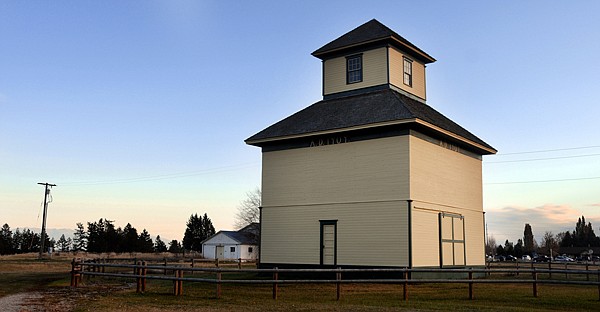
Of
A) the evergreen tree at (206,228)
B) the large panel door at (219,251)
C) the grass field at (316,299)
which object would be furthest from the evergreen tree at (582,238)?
the grass field at (316,299)

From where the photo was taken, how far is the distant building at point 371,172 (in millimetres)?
26922

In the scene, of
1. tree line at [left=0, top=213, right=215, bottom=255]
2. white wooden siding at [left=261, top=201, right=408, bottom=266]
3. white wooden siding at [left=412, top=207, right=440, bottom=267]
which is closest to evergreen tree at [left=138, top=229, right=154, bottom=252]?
tree line at [left=0, top=213, right=215, bottom=255]

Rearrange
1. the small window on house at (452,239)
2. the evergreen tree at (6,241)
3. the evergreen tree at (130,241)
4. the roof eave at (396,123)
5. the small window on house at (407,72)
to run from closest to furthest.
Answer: the roof eave at (396,123) < the small window on house at (452,239) < the small window on house at (407,72) < the evergreen tree at (6,241) < the evergreen tree at (130,241)

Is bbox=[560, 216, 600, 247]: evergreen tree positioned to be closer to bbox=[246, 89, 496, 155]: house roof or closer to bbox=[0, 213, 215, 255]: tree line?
bbox=[0, 213, 215, 255]: tree line

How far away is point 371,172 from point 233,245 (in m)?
59.9

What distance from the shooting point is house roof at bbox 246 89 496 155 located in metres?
27.2

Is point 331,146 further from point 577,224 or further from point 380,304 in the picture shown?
point 577,224

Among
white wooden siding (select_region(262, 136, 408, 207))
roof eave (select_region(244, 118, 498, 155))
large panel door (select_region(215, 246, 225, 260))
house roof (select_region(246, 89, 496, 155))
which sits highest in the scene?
house roof (select_region(246, 89, 496, 155))

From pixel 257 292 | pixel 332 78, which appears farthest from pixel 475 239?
pixel 257 292

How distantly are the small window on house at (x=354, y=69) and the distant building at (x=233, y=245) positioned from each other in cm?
5535

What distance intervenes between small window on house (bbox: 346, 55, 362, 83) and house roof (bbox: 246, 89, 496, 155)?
112cm

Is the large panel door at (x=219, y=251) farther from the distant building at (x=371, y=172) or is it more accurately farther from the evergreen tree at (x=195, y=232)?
the distant building at (x=371, y=172)

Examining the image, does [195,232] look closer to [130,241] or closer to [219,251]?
[130,241]

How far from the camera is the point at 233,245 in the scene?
278 feet
